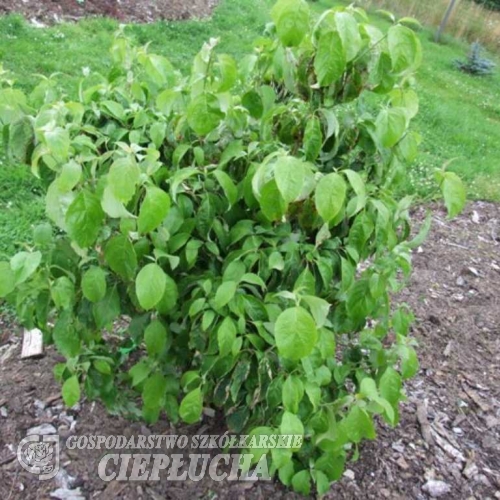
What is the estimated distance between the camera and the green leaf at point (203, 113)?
178cm

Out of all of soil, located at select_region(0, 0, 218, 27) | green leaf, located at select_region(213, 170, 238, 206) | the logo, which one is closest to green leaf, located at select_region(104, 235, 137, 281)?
green leaf, located at select_region(213, 170, 238, 206)

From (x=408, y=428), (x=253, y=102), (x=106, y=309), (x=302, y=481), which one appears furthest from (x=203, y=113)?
(x=408, y=428)

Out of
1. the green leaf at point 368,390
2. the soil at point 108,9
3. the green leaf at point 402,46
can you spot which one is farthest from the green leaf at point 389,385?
the soil at point 108,9

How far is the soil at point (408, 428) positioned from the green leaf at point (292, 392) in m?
0.88

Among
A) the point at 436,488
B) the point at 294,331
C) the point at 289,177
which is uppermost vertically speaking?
the point at 289,177

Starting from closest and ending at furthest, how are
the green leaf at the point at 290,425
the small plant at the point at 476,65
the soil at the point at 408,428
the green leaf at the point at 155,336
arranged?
the green leaf at the point at 290,425 < the green leaf at the point at 155,336 < the soil at the point at 408,428 < the small plant at the point at 476,65

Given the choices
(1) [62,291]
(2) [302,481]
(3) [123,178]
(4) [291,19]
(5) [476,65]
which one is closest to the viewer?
(3) [123,178]

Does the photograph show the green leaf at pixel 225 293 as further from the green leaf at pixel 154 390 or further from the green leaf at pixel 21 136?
the green leaf at pixel 21 136

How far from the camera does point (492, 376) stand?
11.6 ft

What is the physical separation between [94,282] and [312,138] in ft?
2.53

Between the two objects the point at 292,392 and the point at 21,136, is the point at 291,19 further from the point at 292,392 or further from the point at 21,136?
the point at 292,392

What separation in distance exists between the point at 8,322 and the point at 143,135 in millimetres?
1774

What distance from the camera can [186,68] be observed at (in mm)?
7125

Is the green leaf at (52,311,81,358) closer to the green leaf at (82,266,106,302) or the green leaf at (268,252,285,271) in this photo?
the green leaf at (82,266,106,302)
